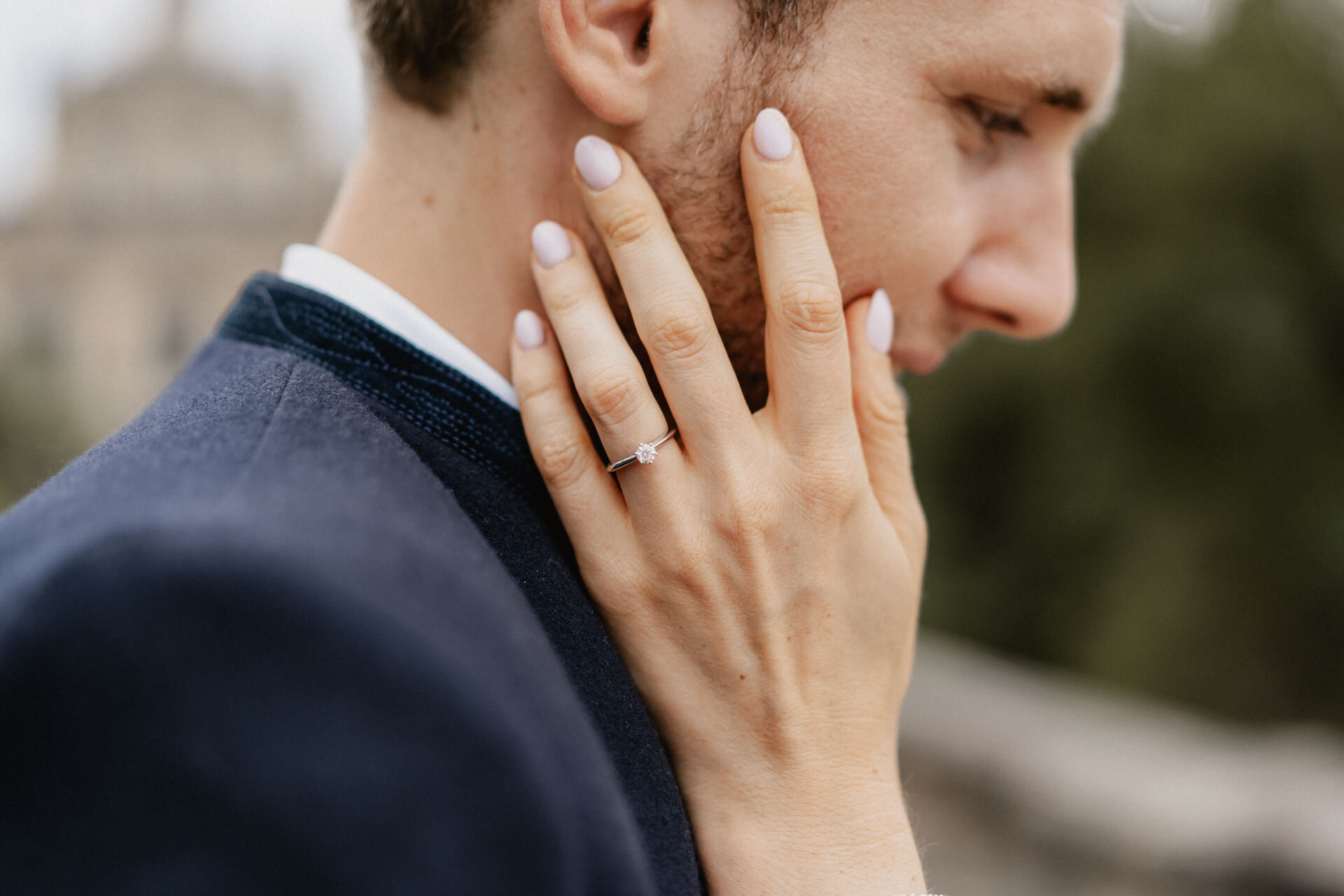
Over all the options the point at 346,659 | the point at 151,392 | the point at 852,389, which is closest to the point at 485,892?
the point at 346,659

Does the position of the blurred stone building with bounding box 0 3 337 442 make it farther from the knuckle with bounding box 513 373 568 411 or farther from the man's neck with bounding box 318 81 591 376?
the knuckle with bounding box 513 373 568 411

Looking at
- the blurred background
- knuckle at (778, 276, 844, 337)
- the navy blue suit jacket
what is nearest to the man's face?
knuckle at (778, 276, 844, 337)

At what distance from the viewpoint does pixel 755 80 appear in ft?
4.78

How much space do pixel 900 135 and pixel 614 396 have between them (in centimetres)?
59

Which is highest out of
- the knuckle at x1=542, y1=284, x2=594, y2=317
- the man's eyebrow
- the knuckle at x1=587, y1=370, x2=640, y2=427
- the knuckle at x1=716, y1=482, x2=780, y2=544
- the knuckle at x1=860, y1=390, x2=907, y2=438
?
the man's eyebrow

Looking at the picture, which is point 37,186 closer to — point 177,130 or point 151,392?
point 177,130

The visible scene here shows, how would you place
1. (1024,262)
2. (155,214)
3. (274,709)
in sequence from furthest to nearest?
(155,214), (1024,262), (274,709)

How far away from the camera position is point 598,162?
4.75 ft

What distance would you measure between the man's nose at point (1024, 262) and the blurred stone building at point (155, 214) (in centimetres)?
2455

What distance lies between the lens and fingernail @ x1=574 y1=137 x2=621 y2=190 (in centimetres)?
145

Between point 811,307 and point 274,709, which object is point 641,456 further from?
point 274,709

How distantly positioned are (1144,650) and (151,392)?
22.1 meters

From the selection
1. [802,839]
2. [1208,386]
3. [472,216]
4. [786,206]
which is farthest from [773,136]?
[1208,386]

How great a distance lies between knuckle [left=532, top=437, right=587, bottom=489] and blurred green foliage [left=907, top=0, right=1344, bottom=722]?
19.8 feet
